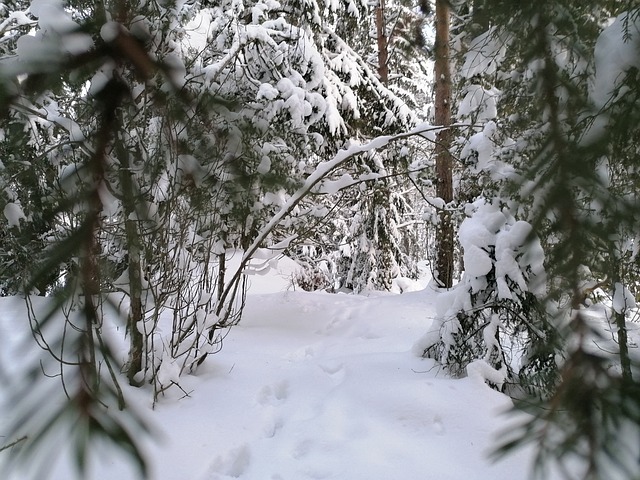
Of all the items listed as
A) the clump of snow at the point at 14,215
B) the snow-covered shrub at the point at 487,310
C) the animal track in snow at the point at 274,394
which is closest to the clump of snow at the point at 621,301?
the snow-covered shrub at the point at 487,310

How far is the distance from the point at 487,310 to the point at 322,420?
78.4 inches

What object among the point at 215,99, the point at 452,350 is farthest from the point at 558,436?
the point at 452,350

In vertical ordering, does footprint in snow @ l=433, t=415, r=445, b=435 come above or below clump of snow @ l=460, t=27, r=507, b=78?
below

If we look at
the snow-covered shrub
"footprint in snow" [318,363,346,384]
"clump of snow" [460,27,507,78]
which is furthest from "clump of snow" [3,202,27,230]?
the snow-covered shrub

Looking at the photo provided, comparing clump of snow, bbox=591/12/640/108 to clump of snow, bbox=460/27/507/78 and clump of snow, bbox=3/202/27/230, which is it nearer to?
clump of snow, bbox=460/27/507/78

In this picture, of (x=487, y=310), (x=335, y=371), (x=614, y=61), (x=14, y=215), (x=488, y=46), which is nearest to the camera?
(x=614, y=61)

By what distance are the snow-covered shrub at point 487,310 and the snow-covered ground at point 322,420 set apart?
0.23 metres

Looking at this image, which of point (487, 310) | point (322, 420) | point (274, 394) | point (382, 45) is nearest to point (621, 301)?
point (487, 310)

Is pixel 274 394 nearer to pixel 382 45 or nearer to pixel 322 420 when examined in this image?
pixel 322 420

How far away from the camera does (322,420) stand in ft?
10.8

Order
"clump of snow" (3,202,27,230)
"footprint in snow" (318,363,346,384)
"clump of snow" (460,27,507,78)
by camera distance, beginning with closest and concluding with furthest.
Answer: "clump of snow" (460,27,507,78)
"clump of snow" (3,202,27,230)
"footprint in snow" (318,363,346,384)

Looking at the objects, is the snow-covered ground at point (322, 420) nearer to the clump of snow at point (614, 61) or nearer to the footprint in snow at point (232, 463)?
the footprint in snow at point (232, 463)

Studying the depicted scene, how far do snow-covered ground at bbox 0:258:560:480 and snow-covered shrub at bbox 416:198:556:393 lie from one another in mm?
228

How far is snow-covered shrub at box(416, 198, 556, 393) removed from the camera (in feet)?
11.6
